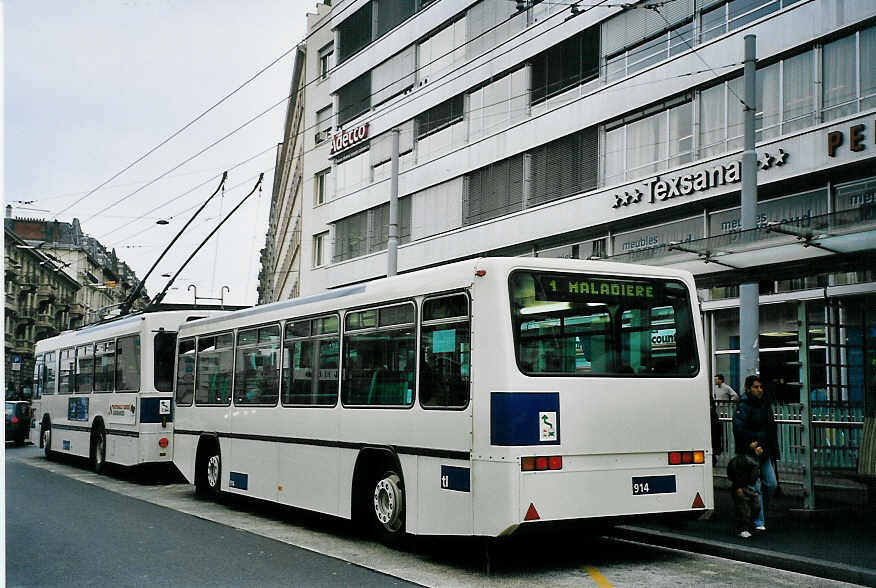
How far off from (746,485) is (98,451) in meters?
14.1

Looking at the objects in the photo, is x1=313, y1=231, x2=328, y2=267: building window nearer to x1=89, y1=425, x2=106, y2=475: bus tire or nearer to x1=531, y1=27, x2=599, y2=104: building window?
x1=531, y1=27, x2=599, y2=104: building window

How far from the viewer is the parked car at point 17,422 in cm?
3309

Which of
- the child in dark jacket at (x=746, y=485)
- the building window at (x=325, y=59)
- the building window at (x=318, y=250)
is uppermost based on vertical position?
the building window at (x=325, y=59)

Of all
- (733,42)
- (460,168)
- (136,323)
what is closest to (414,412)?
(136,323)

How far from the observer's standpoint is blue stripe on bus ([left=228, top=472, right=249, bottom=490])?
13688 mm

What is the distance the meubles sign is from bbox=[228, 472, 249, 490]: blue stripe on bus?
45.1ft

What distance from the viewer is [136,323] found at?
18.8 m

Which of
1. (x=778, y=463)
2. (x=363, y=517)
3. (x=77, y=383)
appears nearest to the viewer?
(x=363, y=517)

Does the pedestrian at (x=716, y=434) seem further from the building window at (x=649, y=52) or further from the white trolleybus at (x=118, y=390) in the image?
the building window at (x=649, y=52)

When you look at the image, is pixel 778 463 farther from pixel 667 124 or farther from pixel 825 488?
pixel 667 124

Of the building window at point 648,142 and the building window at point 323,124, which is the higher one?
the building window at point 323,124

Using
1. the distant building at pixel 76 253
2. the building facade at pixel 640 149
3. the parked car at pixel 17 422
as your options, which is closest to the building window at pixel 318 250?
the building facade at pixel 640 149

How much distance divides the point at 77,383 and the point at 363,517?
43.0 ft

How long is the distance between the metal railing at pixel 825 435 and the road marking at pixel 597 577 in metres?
4.71
